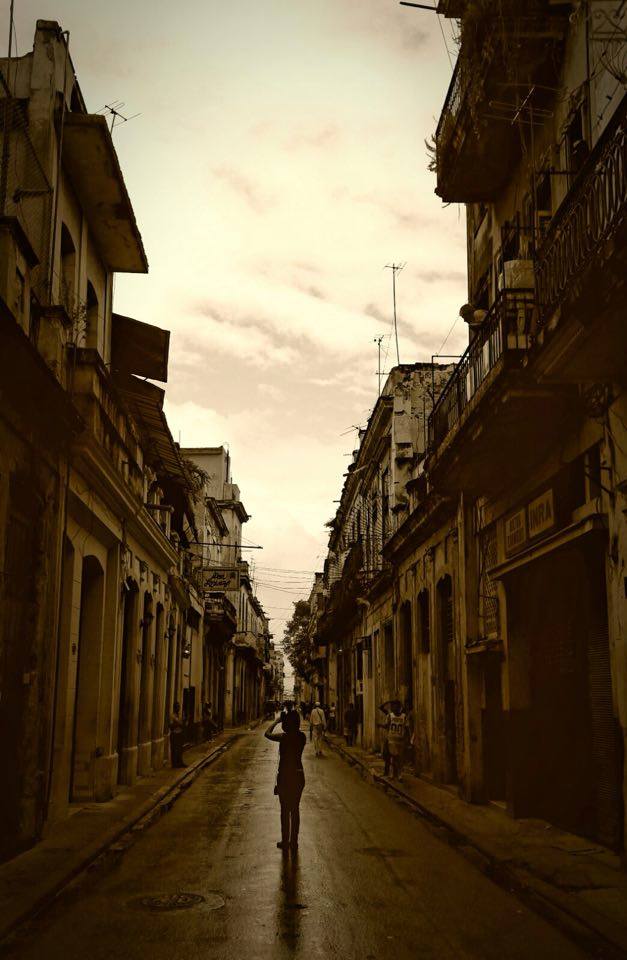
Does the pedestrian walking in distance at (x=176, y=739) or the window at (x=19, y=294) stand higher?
the window at (x=19, y=294)

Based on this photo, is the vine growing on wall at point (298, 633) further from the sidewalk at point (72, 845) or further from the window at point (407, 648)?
the sidewalk at point (72, 845)

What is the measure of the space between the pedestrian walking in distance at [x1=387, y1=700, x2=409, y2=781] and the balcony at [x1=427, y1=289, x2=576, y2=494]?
5598mm

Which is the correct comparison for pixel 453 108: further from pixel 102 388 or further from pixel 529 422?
pixel 102 388

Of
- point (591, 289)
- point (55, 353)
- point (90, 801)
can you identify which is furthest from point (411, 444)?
point (591, 289)

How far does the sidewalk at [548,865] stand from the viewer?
756 centimetres

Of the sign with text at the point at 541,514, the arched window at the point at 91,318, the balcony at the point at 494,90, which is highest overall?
the balcony at the point at 494,90

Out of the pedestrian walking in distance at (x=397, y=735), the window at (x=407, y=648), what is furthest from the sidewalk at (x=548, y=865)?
the window at (x=407, y=648)

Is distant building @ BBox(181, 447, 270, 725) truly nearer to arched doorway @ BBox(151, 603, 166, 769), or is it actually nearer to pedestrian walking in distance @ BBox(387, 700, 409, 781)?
arched doorway @ BBox(151, 603, 166, 769)

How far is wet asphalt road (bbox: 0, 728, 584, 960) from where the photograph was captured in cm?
683

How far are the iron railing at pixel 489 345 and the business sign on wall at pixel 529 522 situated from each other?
199 centimetres

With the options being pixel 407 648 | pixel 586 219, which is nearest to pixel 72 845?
pixel 586 219

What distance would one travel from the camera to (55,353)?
1255 centimetres

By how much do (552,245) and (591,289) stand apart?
2.82 m

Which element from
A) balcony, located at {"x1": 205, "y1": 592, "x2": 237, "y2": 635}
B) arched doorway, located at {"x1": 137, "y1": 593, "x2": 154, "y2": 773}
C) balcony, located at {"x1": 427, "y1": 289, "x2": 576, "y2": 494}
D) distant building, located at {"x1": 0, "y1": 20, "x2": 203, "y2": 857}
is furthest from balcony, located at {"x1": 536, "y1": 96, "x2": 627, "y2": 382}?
balcony, located at {"x1": 205, "y1": 592, "x2": 237, "y2": 635}
